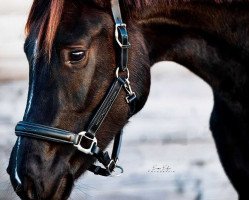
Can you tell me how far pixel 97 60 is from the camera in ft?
6.89

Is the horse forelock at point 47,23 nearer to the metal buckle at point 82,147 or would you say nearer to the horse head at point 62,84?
the horse head at point 62,84

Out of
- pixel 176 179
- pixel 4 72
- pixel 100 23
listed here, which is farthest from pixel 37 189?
pixel 4 72

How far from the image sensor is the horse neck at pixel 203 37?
2.22 m

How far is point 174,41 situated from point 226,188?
174 centimetres

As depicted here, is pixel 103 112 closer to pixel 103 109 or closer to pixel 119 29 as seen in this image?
pixel 103 109

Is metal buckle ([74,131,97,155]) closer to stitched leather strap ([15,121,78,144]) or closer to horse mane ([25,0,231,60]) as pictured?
stitched leather strap ([15,121,78,144])

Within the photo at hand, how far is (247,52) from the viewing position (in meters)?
2.30

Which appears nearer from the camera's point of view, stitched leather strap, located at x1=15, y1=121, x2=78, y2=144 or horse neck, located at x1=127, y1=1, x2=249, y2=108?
stitched leather strap, located at x1=15, y1=121, x2=78, y2=144

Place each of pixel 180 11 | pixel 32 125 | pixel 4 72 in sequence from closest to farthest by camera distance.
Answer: pixel 32 125 → pixel 180 11 → pixel 4 72

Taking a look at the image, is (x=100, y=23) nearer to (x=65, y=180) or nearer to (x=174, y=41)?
(x=174, y=41)

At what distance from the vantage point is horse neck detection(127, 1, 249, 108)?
2.22 meters

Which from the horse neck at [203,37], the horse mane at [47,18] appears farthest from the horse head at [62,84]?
the horse neck at [203,37]

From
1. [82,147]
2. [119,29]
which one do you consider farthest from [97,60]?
[82,147]

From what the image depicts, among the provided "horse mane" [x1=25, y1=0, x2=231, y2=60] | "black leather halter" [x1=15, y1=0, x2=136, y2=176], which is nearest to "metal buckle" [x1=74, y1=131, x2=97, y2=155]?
"black leather halter" [x1=15, y1=0, x2=136, y2=176]
